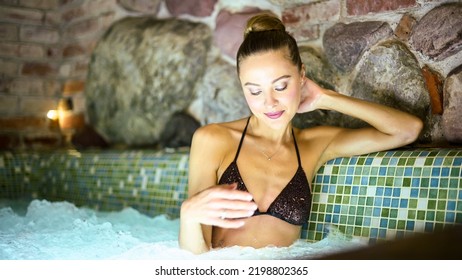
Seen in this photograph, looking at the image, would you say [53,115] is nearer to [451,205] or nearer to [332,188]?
[332,188]

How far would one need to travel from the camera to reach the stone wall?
2.19 m

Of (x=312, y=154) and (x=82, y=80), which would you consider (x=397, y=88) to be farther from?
(x=82, y=80)

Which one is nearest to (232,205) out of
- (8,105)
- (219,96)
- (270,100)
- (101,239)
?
(270,100)

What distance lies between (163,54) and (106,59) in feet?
1.96

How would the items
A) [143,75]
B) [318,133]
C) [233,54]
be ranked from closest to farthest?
[318,133] < [233,54] < [143,75]

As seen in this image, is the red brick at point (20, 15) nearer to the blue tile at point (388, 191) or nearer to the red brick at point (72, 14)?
the red brick at point (72, 14)

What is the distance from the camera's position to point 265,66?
6.26 ft

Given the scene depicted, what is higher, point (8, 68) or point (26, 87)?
point (8, 68)

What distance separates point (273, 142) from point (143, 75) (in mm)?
1603

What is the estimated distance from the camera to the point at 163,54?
343cm

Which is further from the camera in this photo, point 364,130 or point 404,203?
point 364,130

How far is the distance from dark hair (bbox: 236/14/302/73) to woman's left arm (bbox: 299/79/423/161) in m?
0.19

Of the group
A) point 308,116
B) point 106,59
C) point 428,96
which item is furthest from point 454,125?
point 106,59

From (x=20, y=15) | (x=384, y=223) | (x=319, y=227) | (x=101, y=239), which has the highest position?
(x=20, y=15)
